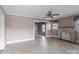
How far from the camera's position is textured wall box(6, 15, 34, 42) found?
25.0ft

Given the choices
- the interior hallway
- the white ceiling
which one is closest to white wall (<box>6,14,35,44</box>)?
the interior hallway

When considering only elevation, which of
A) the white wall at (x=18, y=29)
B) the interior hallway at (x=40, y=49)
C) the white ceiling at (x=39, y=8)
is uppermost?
the white ceiling at (x=39, y=8)

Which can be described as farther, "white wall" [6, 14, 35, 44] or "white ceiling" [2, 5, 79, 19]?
Result: "white wall" [6, 14, 35, 44]

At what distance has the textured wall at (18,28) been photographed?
25.0 feet

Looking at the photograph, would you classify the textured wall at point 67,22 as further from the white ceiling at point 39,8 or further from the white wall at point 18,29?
the white wall at point 18,29

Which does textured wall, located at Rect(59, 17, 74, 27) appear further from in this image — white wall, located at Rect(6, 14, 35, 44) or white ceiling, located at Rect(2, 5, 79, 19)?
white wall, located at Rect(6, 14, 35, 44)

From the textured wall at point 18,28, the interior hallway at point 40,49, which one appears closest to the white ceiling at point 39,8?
the textured wall at point 18,28

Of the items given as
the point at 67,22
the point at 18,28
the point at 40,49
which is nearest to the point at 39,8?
the point at 40,49

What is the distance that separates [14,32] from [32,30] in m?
2.23

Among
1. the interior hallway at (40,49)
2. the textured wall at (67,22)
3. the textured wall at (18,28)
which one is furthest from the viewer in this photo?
the textured wall at (67,22)

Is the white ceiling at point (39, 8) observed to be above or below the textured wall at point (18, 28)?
above

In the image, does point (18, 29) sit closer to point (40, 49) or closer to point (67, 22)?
point (40, 49)
